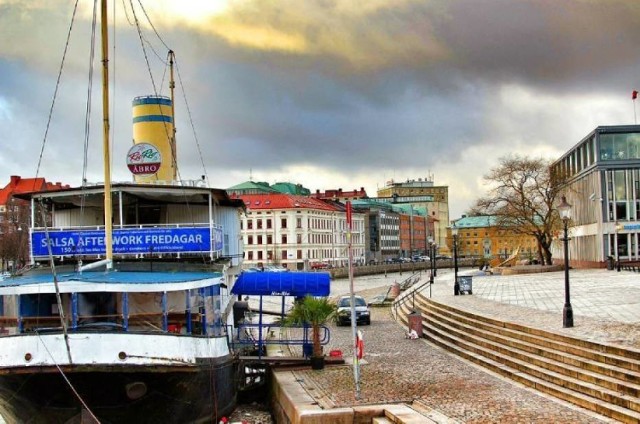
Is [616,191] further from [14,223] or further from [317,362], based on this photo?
[14,223]

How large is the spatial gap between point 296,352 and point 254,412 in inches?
204

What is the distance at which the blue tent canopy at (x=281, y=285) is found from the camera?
21.4 metres

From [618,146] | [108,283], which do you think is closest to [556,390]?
[108,283]

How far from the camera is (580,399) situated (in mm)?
14453

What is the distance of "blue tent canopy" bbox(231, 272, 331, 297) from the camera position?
21.4 meters

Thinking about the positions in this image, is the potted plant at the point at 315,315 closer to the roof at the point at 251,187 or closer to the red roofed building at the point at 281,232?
the red roofed building at the point at 281,232

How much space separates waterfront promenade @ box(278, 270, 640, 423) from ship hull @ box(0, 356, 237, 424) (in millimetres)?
3209

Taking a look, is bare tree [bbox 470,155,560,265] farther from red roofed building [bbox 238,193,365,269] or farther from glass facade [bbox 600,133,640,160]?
red roofed building [bbox 238,193,365,269]

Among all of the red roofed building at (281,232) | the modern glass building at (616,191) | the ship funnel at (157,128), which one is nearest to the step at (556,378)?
the ship funnel at (157,128)

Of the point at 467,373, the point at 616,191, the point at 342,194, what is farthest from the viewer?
the point at 342,194

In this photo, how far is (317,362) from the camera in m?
20.7

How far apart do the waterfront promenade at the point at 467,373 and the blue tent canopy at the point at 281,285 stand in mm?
2307

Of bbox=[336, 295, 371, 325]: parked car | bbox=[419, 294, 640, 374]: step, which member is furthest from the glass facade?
bbox=[419, 294, 640, 374]: step

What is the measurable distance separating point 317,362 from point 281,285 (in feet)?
8.12
